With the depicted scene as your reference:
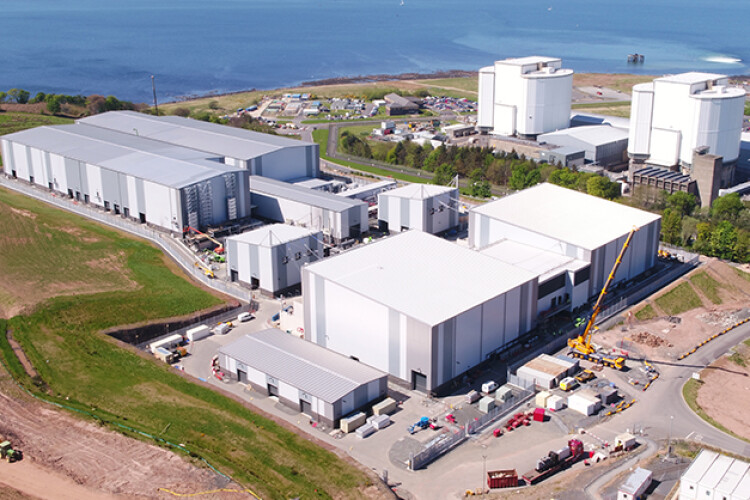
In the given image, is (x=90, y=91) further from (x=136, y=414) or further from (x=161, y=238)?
(x=136, y=414)

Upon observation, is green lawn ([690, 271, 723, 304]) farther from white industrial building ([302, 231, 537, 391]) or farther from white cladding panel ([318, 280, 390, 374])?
white cladding panel ([318, 280, 390, 374])

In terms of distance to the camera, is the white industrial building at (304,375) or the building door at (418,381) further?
the building door at (418,381)

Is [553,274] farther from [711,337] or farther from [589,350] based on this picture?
[711,337]

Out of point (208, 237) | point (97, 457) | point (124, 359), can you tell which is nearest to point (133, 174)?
point (208, 237)

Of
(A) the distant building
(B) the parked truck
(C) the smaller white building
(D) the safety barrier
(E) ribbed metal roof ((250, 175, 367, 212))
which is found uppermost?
(E) ribbed metal roof ((250, 175, 367, 212))

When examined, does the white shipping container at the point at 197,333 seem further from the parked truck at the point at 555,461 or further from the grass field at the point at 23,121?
the grass field at the point at 23,121

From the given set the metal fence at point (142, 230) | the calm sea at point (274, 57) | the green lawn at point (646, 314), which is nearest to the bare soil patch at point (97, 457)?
the metal fence at point (142, 230)

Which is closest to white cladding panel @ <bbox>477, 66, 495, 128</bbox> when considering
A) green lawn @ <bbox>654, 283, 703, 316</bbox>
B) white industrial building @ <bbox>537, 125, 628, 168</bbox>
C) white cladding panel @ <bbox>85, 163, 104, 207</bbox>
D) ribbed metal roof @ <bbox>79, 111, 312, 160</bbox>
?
white industrial building @ <bbox>537, 125, 628, 168</bbox>
